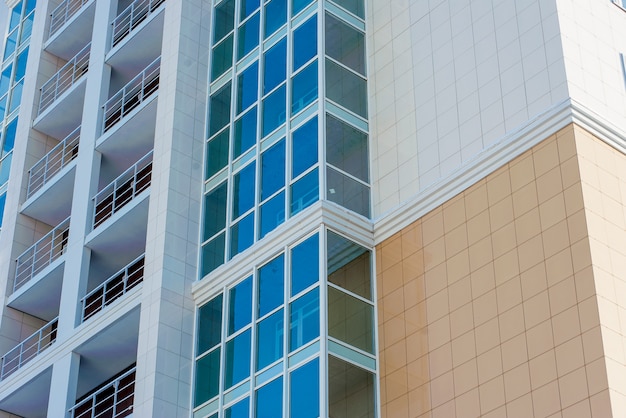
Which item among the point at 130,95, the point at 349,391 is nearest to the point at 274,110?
the point at 349,391

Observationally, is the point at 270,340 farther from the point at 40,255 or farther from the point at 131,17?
the point at 131,17

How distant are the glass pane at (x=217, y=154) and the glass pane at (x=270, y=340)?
589cm

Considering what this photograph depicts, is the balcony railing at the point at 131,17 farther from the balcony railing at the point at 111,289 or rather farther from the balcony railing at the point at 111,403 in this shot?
the balcony railing at the point at 111,403

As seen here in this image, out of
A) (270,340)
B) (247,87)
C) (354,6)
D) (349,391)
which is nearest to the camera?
(349,391)

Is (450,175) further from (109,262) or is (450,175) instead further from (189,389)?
(109,262)

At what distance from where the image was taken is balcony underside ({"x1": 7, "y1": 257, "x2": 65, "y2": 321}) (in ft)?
113

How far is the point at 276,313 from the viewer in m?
25.6

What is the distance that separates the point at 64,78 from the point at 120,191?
8.14 metres

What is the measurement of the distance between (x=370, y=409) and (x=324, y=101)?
7633 mm

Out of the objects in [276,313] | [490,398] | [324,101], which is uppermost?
[324,101]

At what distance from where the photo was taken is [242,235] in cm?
2816

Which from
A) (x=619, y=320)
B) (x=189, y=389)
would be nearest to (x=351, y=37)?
(x=189, y=389)

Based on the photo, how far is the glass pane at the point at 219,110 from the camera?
3111cm

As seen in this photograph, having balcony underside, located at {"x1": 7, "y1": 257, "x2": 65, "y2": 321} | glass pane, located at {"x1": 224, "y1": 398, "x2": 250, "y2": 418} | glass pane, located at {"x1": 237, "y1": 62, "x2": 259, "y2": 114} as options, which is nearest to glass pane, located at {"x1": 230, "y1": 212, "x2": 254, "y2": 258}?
glass pane, located at {"x1": 237, "y1": 62, "x2": 259, "y2": 114}
